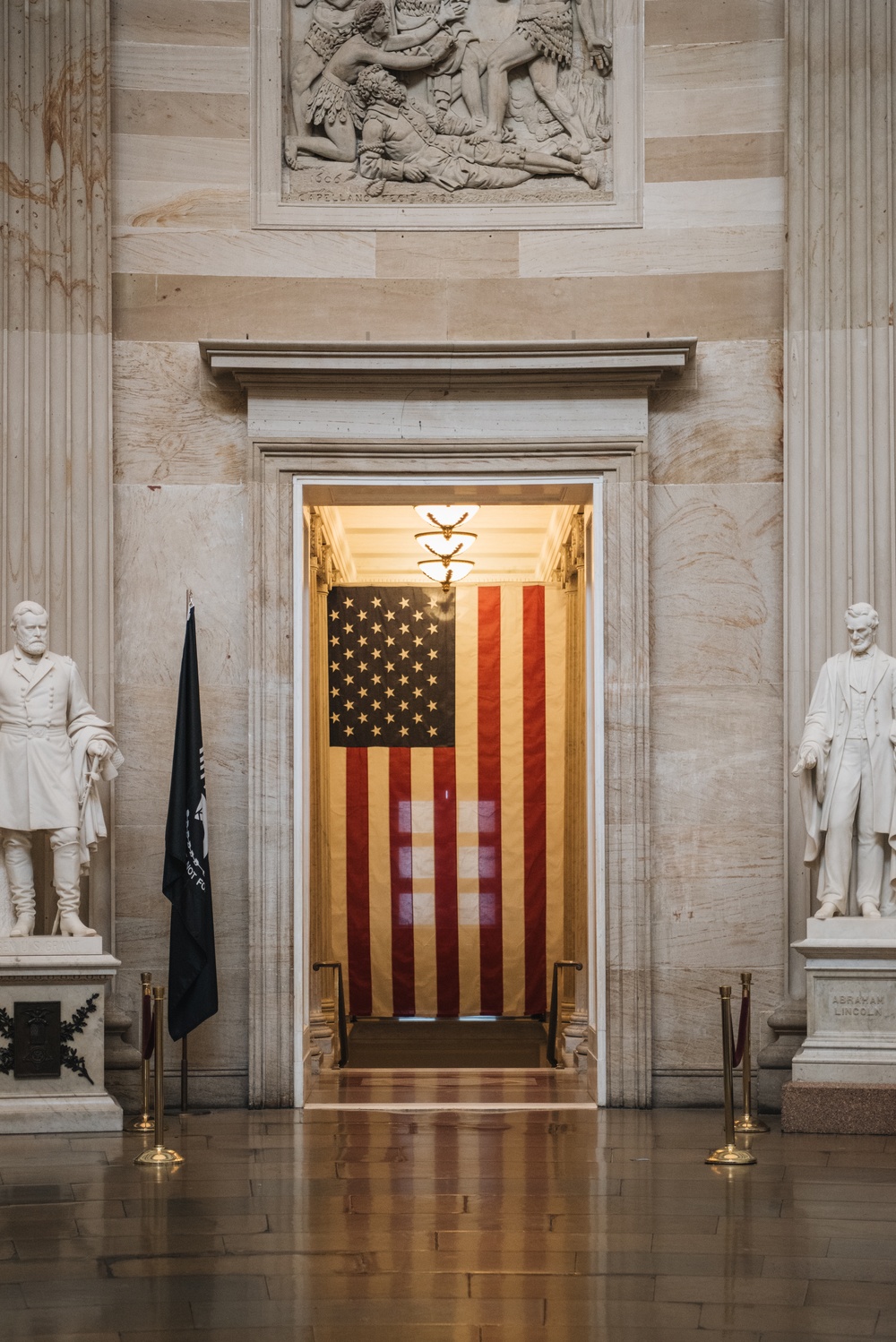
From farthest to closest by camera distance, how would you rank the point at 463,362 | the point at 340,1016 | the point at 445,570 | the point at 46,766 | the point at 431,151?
the point at 445,570 < the point at 340,1016 < the point at 431,151 < the point at 463,362 < the point at 46,766

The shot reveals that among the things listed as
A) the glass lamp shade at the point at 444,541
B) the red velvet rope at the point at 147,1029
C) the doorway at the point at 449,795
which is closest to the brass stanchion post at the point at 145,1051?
the red velvet rope at the point at 147,1029

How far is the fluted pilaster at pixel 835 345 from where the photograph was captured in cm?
977

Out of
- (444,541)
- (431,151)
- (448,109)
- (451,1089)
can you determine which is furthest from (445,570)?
(451,1089)

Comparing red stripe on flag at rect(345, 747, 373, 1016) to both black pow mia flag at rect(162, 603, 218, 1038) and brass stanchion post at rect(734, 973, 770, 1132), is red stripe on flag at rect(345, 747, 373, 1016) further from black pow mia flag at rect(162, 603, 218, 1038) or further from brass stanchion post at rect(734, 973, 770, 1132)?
brass stanchion post at rect(734, 973, 770, 1132)

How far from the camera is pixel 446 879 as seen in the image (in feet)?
46.2

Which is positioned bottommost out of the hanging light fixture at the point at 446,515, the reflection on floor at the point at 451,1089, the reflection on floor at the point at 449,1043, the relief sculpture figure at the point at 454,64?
the reflection on floor at the point at 449,1043

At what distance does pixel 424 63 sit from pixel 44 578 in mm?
3923

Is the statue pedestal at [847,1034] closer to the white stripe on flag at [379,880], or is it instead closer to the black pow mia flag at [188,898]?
the black pow mia flag at [188,898]

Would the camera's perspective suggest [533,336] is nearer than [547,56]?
Yes

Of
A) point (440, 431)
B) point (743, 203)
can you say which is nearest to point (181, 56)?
point (440, 431)

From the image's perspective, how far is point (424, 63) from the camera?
33.9ft

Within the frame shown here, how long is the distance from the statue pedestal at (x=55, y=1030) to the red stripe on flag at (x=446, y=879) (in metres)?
5.40

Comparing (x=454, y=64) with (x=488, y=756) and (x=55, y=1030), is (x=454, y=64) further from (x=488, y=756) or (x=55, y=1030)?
(x=55, y=1030)

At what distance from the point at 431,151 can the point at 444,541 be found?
3.49m
